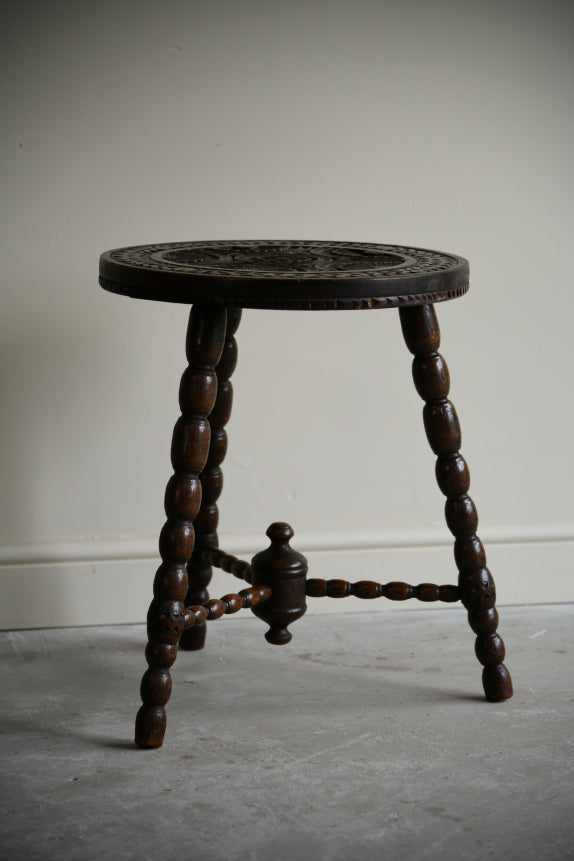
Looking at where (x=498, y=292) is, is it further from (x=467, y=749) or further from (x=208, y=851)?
(x=208, y=851)

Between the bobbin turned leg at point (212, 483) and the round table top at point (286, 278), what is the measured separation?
19 centimetres

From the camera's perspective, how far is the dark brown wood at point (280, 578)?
1.54 meters

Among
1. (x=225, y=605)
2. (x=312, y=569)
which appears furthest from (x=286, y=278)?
(x=312, y=569)

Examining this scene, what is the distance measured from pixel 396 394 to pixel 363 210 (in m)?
0.33

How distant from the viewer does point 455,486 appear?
4.89 ft

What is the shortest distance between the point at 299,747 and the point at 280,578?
0.80 ft

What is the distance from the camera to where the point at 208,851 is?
1.14 m

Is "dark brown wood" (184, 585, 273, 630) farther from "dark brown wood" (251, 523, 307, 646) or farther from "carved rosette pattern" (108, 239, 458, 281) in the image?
"carved rosette pattern" (108, 239, 458, 281)

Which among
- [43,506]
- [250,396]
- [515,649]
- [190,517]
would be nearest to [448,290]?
[190,517]

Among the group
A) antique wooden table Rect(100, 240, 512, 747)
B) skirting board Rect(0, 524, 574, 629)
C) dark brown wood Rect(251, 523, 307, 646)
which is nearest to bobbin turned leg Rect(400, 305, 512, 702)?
antique wooden table Rect(100, 240, 512, 747)

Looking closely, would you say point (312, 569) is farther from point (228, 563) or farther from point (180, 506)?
point (180, 506)

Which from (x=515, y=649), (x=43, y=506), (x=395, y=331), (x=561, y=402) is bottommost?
(x=515, y=649)

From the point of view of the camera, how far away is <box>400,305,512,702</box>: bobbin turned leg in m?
1.44

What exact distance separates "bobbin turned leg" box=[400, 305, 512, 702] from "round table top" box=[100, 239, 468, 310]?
0.25ft
